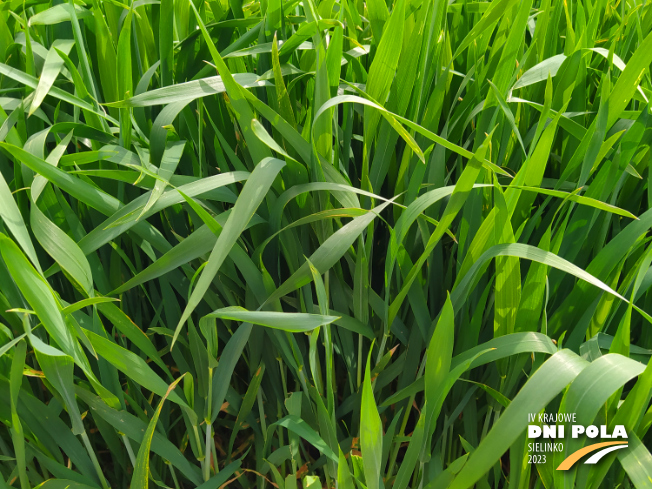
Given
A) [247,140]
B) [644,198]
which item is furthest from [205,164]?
[644,198]

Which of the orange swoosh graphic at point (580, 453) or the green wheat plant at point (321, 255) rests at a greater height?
the green wheat plant at point (321, 255)

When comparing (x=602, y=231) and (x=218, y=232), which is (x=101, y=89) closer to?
(x=218, y=232)

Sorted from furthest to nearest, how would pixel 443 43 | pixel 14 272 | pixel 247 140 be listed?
pixel 443 43 < pixel 247 140 < pixel 14 272

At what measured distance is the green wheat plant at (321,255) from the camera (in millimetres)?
425

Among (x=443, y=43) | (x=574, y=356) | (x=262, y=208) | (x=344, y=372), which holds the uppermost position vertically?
(x=443, y=43)

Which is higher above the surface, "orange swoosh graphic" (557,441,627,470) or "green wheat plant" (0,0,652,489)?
"green wheat plant" (0,0,652,489)

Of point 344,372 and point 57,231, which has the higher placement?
point 57,231

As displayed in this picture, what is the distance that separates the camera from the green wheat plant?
0.43m

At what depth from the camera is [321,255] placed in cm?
45

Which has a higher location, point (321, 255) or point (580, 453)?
point (321, 255)

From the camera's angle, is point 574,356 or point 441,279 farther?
point 441,279

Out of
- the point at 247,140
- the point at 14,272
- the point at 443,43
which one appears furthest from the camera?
the point at 443,43

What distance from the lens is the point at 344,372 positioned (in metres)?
A: 0.64

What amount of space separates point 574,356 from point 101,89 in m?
0.63
